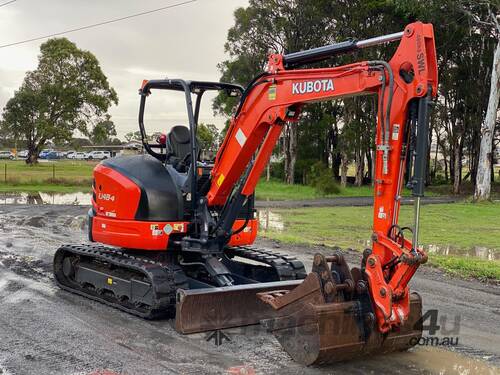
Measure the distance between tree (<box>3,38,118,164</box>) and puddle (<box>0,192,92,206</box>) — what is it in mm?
22499

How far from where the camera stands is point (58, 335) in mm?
6316

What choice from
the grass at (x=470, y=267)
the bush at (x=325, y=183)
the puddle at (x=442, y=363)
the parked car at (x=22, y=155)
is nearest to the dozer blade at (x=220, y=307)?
the puddle at (x=442, y=363)

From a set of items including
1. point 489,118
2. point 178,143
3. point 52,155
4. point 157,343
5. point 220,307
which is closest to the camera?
point 157,343

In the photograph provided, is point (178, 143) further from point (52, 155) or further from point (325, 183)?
point (52, 155)

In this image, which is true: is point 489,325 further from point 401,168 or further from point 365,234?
point 365,234

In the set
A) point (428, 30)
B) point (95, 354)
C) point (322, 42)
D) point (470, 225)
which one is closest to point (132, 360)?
point (95, 354)

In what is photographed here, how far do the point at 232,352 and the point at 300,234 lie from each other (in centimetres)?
976

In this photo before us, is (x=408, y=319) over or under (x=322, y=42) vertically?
under

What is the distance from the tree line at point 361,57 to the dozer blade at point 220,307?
24.8 metres

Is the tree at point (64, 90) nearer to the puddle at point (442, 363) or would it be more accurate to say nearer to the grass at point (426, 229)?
the grass at point (426, 229)

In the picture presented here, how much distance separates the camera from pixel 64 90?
48469mm

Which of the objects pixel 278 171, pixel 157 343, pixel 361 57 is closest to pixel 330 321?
pixel 157 343

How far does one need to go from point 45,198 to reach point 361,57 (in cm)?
1891

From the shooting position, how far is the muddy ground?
543 centimetres
